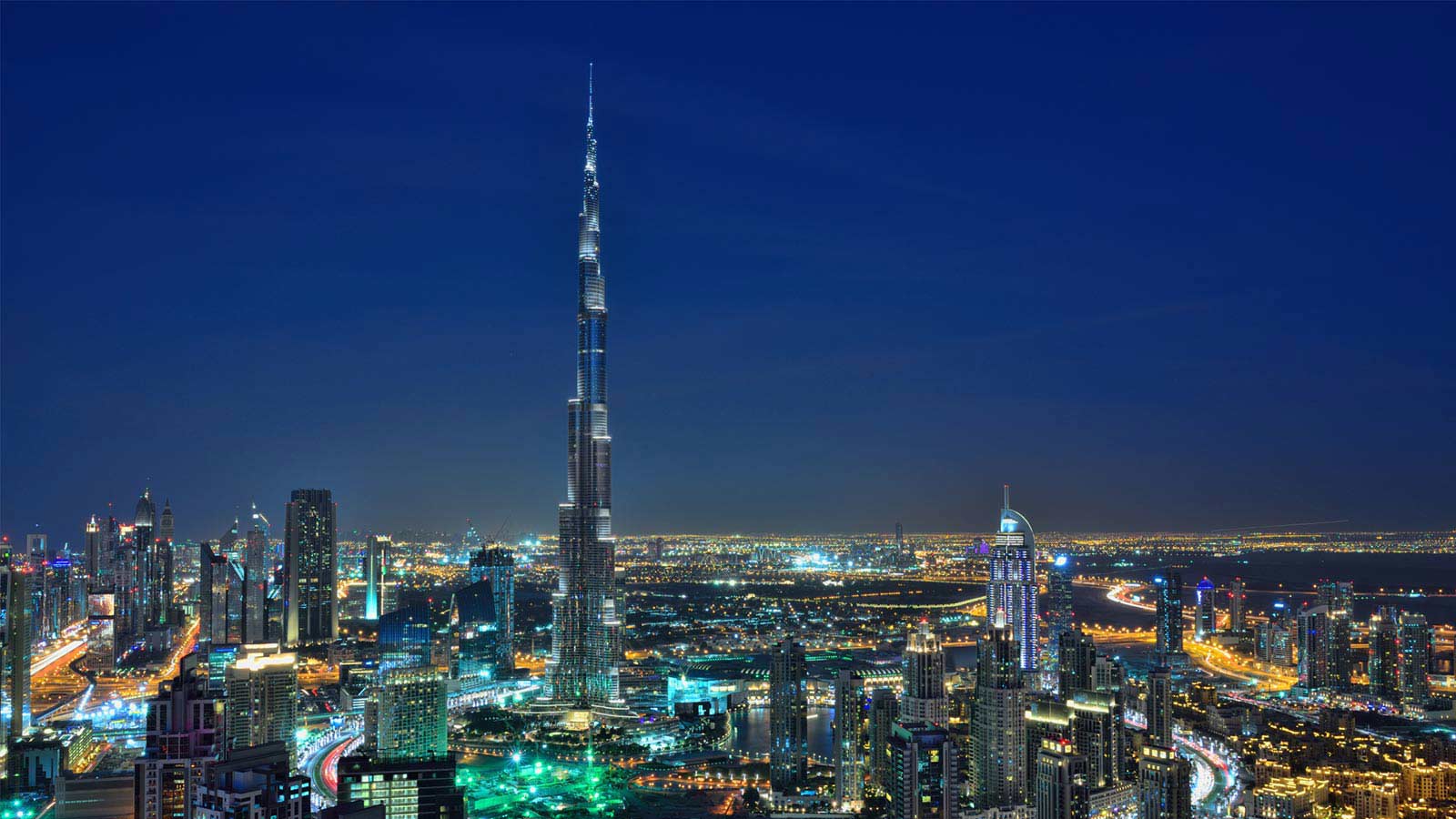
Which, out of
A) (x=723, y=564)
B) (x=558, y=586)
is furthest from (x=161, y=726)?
(x=723, y=564)

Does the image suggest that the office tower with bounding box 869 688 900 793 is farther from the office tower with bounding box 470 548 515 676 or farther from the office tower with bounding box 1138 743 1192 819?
the office tower with bounding box 470 548 515 676

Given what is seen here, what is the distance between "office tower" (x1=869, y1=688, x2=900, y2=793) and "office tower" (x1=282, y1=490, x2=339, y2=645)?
22.5m

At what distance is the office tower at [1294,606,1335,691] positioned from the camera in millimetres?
25812

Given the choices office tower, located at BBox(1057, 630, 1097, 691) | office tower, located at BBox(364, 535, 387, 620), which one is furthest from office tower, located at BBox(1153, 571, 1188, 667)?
office tower, located at BBox(364, 535, 387, 620)

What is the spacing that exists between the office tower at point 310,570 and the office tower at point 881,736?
73.9 ft

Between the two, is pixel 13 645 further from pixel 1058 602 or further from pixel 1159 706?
pixel 1058 602

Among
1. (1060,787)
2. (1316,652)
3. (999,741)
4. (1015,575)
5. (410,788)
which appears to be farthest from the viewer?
(1015,575)

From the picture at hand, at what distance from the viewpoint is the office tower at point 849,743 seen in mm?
15883

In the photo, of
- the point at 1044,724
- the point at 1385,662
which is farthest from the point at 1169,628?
the point at 1044,724

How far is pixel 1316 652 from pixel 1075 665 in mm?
10416

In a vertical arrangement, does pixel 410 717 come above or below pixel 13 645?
below

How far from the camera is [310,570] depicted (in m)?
37.0

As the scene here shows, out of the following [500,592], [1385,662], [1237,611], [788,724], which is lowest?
[1237,611]

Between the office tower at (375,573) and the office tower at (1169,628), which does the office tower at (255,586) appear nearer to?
the office tower at (375,573)
